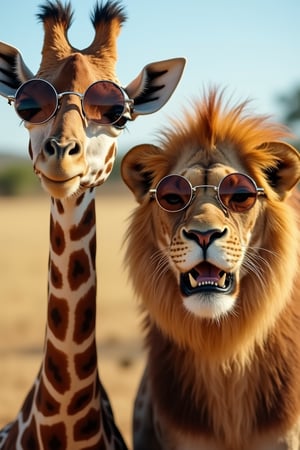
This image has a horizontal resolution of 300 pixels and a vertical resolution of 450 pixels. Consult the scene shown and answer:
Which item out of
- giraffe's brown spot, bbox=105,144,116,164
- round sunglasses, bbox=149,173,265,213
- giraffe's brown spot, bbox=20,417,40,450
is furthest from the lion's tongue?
giraffe's brown spot, bbox=20,417,40,450

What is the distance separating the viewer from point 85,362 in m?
4.83

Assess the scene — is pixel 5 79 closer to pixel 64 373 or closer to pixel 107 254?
pixel 64 373

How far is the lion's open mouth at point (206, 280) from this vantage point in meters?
4.36

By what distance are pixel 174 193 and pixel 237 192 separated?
0.31 meters

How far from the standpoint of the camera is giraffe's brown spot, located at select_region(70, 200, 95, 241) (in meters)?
4.73

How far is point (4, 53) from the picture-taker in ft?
16.1

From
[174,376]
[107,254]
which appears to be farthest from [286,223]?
[107,254]

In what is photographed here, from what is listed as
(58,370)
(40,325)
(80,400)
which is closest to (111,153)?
(58,370)

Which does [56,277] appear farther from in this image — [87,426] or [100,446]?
[100,446]

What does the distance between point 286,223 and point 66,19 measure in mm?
1658

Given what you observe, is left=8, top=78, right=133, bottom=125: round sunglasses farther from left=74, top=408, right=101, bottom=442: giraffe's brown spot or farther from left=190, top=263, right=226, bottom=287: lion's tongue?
left=74, top=408, right=101, bottom=442: giraffe's brown spot

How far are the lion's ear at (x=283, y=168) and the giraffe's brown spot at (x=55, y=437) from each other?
→ 65.8 inches

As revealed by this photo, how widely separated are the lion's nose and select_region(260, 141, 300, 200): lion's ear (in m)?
0.59

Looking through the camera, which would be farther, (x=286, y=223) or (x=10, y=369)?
(x=10, y=369)
